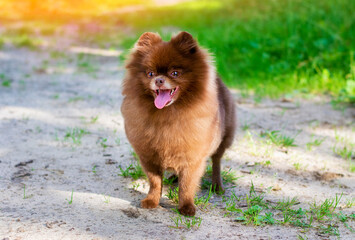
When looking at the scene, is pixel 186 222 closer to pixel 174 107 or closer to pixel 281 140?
pixel 174 107

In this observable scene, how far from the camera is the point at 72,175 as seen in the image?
3.44 meters

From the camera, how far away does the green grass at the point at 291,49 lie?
605 centimetres

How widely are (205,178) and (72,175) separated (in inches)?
46.4

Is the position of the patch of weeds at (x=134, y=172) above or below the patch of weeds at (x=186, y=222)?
above

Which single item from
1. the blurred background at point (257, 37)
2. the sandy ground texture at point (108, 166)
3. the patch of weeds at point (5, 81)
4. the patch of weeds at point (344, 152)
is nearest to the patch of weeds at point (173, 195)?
the sandy ground texture at point (108, 166)

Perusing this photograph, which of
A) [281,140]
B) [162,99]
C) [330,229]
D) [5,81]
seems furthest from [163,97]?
[5,81]

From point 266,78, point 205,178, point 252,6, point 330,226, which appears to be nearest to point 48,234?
point 205,178

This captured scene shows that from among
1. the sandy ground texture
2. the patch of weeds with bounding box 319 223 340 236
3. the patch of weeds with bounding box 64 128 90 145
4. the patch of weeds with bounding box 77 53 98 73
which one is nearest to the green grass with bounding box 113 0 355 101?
the sandy ground texture

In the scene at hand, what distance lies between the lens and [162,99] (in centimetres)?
263

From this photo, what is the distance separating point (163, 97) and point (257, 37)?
548 centimetres

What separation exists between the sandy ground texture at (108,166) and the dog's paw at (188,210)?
88 mm

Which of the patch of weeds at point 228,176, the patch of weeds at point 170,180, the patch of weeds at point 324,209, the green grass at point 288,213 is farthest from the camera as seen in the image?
the patch of weeds at point 228,176

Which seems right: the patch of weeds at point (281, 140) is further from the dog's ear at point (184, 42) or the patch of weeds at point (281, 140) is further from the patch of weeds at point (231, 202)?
the dog's ear at point (184, 42)

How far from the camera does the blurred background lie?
612cm
